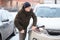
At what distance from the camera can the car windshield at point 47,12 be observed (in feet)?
29.3

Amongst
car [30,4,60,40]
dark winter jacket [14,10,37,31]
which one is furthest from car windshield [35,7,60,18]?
dark winter jacket [14,10,37,31]

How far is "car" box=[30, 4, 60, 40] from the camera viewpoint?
6.19 metres

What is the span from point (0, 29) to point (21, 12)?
1.44m

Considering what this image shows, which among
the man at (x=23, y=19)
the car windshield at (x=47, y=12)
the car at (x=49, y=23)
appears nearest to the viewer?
the car at (x=49, y=23)

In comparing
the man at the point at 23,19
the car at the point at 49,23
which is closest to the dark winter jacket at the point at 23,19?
the man at the point at 23,19

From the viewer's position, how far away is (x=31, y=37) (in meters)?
6.89

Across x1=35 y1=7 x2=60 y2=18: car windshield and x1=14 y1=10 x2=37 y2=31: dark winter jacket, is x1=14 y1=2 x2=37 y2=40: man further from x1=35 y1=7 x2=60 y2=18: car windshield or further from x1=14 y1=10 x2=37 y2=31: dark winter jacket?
x1=35 y1=7 x2=60 y2=18: car windshield

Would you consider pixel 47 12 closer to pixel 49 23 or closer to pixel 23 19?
pixel 49 23

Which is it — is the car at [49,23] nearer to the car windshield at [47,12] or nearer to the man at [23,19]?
the car windshield at [47,12]

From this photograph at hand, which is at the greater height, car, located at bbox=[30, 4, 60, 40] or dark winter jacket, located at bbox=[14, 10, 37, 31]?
dark winter jacket, located at bbox=[14, 10, 37, 31]

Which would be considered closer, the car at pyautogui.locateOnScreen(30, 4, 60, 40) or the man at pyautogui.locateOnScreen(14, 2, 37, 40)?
the car at pyautogui.locateOnScreen(30, 4, 60, 40)

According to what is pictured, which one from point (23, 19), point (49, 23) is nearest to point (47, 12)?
point (49, 23)

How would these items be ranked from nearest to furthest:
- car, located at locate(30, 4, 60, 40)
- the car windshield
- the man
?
car, located at locate(30, 4, 60, 40) → the man → the car windshield

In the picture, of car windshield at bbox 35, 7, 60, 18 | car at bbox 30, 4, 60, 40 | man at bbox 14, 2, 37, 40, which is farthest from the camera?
car windshield at bbox 35, 7, 60, 18
